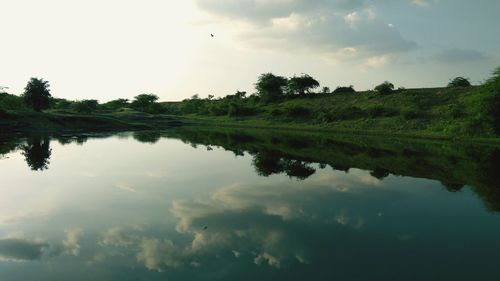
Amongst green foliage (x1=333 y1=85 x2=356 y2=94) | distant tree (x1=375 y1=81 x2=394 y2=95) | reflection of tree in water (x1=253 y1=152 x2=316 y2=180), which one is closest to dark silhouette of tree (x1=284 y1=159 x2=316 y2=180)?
reflection of tree in water (x1=253 y1=152 x2=316 y2=180)

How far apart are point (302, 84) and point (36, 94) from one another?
254 ft

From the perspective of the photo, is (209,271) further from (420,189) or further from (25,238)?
(420,189)

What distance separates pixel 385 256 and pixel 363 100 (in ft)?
301

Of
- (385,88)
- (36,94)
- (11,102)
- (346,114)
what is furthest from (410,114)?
(11,102)

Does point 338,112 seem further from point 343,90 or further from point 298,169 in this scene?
point 298,169

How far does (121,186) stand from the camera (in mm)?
23953

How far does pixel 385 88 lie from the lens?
100438 mm

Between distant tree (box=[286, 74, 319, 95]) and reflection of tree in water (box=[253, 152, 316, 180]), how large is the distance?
88.4 meters

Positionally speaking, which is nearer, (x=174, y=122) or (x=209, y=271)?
(x=209, y=271)

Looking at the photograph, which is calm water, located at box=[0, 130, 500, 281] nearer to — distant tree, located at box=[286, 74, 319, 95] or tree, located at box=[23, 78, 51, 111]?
tree, located at box=[23, 78, 51, 111]

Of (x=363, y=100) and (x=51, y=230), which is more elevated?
(x=363, y=100)

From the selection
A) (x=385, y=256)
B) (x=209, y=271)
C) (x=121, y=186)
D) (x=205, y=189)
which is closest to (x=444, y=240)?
(x=385, y=256)

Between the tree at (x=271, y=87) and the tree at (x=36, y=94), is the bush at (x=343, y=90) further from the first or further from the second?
the tree at (x=36, y=94)

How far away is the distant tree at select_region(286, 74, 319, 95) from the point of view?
12700 centimetres
